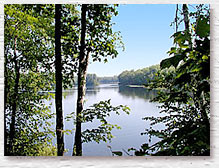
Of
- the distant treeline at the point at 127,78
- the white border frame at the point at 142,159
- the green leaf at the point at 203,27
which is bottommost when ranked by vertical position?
the white border frame at the point at 142,159

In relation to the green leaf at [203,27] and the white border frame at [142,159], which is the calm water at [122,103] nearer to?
the white border frame at [142,159]

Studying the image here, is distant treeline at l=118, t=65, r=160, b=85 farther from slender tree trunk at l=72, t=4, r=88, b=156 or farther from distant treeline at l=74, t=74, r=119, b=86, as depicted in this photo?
slender tree trunk at l=72, t=4, r=88, b=156

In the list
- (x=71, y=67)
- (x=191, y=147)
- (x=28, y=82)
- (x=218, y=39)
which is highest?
(x=218, y=39)

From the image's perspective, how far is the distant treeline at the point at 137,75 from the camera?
6.54ft

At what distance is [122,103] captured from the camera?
2193 mm

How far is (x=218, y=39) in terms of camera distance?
164cm

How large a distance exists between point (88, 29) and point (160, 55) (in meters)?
0.76

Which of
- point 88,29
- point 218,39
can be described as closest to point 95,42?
point 88,29

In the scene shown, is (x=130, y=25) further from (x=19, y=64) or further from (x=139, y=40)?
(x=19, y=64)

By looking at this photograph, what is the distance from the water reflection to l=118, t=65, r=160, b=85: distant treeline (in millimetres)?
84

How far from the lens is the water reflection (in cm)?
213


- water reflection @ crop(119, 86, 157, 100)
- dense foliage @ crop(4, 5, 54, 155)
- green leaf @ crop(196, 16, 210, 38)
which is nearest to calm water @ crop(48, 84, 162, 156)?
water reflection @ crop(119, 86, 157, 100)

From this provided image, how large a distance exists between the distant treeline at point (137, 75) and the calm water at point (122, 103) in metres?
0.09

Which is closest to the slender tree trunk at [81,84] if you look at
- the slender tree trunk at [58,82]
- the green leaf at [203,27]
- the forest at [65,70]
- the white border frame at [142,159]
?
the forest at [65,70]
